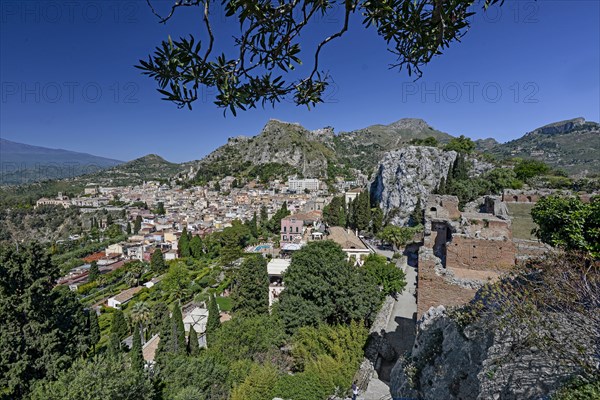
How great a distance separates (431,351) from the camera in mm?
5883

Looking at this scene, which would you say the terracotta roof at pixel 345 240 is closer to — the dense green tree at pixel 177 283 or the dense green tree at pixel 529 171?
the dense green tree at pixel 177 283

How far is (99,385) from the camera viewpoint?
660 centimetres

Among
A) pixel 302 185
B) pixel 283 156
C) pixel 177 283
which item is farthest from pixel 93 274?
pixel 283 156

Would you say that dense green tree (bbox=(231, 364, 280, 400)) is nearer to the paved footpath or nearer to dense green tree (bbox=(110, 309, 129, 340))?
the paved footpath

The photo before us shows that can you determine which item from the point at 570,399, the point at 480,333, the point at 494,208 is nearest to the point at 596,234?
the point at 480,333

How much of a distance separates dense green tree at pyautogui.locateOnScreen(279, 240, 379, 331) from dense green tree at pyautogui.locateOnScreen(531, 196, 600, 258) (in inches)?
314

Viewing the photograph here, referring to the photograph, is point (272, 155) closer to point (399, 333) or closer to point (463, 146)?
point (463, 146)

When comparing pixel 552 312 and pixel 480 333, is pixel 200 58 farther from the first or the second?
pixel 480 333

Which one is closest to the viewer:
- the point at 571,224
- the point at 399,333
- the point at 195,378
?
the point at 571,224

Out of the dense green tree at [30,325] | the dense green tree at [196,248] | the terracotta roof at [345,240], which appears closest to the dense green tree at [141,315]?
the dense green tree at [30,325]

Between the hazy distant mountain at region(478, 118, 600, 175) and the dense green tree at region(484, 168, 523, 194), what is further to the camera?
the hazy distant mountain at region(478, 118, 600, 175)

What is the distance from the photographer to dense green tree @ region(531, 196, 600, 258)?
5.14 metres

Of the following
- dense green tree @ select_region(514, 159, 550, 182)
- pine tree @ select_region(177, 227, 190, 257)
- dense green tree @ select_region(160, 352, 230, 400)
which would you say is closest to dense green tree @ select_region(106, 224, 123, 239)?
pine tree @ select_region(177, 227, 190, 257)

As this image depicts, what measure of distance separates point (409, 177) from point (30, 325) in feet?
140
